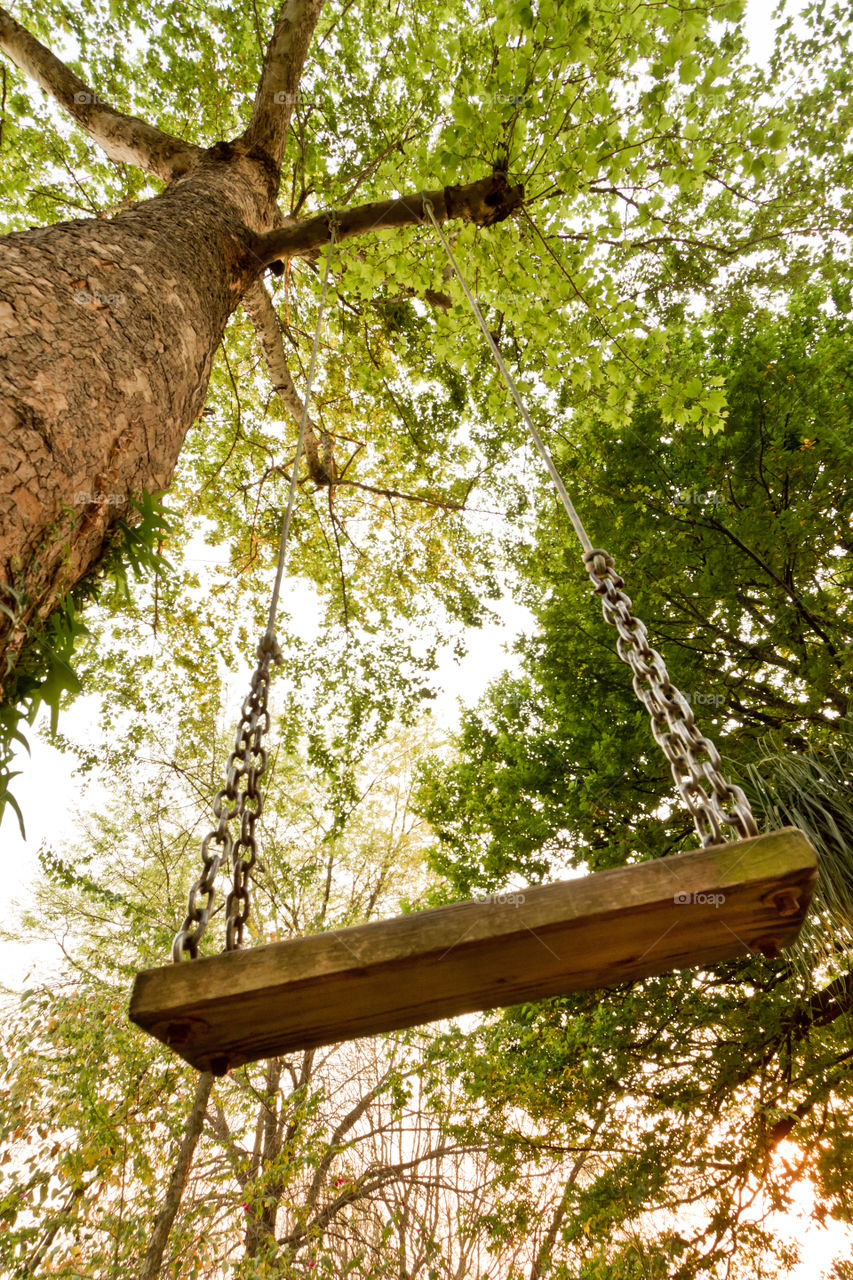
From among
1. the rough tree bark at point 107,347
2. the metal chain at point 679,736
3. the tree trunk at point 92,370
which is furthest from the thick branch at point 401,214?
the metal chain at point 679,736

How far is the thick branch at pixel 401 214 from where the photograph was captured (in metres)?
3.19

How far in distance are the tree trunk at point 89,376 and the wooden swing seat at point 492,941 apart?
87 centimetres

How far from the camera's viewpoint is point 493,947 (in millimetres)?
1000

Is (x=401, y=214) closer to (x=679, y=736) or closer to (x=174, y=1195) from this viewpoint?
(x=679, y=736)

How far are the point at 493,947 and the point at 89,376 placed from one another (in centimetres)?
169

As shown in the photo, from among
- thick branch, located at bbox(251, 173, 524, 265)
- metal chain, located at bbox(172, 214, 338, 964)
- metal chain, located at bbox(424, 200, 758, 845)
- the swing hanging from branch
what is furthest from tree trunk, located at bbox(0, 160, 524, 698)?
metal chain, located at bbox(424, 200, 758, 845)

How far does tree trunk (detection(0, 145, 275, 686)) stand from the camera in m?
1.40

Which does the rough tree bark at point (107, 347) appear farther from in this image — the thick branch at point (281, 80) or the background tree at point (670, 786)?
the background tree at point (670, 786)

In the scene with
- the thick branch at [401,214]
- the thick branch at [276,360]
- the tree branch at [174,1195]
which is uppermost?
the thick branch at [276,360]

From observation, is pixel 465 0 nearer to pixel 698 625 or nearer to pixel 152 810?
pixel 698 625

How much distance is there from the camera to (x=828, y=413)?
5.08 m

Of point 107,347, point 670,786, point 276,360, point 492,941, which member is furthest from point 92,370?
point 670,786

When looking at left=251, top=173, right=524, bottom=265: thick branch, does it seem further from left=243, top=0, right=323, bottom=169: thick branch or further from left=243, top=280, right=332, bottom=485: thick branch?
left=243, top=0, right=323, bottom=169: thick branch

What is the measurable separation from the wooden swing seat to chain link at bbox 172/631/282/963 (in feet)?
0.42
